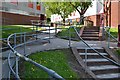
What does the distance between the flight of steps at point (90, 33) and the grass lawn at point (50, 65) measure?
5.79 meters

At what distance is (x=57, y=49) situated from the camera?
9.08 m

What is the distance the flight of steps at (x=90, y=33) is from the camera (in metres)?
14.4

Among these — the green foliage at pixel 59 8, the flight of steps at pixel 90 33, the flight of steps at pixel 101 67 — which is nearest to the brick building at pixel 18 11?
the green foliage at pixel 59 8

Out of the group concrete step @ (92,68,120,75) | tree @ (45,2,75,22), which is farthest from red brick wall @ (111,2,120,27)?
concrete step @ (92,68,120,75)

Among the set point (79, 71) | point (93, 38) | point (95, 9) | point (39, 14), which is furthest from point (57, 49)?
point (39, 14)

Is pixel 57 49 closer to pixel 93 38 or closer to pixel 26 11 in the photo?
pixel 93 38

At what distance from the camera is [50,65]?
6938 mm

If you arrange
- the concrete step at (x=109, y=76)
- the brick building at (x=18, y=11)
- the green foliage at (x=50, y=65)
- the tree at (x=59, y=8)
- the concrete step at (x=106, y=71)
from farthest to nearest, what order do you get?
the tree at (x=59, y=8), the brick building at (x=18, y=11), the concrete step at (x=106, y=71), the concrete step at (x=109, y=76), the green foliage at (x=50, y=65)

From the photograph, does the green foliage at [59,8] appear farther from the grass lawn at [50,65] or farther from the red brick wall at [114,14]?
the grass lawn at [50,65]

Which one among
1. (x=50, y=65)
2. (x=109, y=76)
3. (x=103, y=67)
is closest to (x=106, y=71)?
(x=103, y=67)

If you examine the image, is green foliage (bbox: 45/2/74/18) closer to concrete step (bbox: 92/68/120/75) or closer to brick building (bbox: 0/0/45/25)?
brick building (bbox: 0/0/45/25)

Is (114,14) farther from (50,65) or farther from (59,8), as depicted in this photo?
(59,8)

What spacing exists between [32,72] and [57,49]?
3028 millimetres

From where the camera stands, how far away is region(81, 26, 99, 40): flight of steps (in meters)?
14.4
